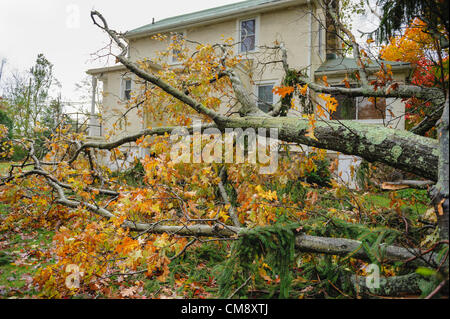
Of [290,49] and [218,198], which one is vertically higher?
[290,49]

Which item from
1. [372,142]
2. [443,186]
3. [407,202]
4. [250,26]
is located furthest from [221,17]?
[443,186]

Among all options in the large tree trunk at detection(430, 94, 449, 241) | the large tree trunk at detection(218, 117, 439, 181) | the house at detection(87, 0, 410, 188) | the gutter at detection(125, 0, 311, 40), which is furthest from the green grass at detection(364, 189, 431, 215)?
the gutter at detection(125, 0, 311, 40)

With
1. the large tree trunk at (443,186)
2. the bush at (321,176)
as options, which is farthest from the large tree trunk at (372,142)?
the bush at (321,176)

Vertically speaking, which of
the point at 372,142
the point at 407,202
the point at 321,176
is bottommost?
the point at 407,202

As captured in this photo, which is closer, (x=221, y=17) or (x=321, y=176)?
(x=321, y=176)

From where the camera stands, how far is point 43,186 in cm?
596

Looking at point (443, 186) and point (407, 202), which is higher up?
point (443, 186)

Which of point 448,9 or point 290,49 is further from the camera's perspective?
point 290,49

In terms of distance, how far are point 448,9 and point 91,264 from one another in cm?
368

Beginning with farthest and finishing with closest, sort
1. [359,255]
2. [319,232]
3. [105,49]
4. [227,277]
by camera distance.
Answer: [105,49] → [319,232] → [227,277] → [359,255]

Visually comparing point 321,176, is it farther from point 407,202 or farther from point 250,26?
point 250,26

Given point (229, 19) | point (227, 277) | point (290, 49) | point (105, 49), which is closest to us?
point (227, 277)
